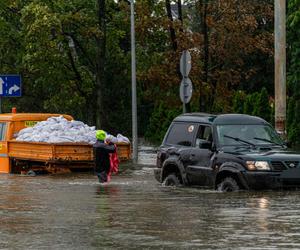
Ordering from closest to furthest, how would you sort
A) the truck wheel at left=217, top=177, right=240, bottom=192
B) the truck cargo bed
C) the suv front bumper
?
the suv front bumper, the truck wheel at left=217, top=177, right=240, bottom=192, the truck cargo bed

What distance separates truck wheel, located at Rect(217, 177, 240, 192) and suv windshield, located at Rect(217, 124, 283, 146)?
838mm

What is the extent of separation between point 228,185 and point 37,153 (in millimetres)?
9306

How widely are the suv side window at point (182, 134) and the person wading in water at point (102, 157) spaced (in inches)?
68.9

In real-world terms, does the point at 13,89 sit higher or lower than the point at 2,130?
higher

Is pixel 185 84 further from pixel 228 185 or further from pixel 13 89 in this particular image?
pixel 13 89

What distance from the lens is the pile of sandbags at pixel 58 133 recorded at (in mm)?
25719

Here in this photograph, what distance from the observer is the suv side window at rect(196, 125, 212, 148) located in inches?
736

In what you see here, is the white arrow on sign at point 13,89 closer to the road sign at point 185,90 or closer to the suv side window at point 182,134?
the road sign at point 185,90

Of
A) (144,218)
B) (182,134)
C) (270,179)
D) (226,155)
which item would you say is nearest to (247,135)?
(226,155)

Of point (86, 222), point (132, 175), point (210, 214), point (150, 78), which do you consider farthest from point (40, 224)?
point (150, 78)

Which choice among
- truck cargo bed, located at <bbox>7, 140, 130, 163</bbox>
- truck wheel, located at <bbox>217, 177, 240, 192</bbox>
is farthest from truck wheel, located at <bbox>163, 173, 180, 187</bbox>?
truck cargo bed, located at <bbox>7, 140, 130, 163</bbox>

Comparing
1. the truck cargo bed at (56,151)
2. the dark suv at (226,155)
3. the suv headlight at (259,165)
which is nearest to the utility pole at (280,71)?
the dark suv at (226,155)

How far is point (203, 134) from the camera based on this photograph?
746 inches

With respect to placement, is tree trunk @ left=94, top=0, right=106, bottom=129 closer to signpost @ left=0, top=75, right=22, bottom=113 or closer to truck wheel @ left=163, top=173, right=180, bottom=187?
signpost @ left=0, top=75, right=22, bottom=113
